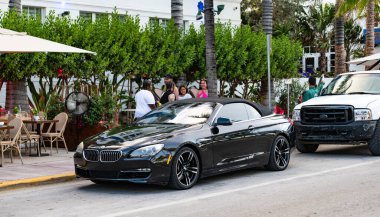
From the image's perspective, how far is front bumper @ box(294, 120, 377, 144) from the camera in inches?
551

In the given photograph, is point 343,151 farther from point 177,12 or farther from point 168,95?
point 177,12

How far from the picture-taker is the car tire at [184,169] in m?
9.85

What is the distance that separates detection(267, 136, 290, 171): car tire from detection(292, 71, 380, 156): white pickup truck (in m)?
2.22

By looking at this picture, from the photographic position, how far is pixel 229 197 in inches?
371

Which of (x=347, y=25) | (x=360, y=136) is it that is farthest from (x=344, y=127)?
(x=347, y=25)

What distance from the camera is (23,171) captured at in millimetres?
12234

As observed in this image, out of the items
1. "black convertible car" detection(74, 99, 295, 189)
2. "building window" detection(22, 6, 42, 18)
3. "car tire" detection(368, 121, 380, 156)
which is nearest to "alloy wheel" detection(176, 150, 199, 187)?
"black convertible car" detection(74, 99, 295, 189)

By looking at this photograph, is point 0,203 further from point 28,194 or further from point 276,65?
point 276,65

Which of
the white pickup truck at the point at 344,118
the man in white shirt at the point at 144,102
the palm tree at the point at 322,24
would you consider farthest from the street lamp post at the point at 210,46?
the palm tree at the point at 322,24

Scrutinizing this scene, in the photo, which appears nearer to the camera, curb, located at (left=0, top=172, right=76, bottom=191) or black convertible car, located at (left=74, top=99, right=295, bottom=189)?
black convertible car, located at (left=74, top=99, right=295, bottom=189)

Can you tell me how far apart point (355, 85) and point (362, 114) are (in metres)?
1.56

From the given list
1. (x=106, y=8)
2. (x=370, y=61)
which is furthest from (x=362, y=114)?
(x=106, y=8)

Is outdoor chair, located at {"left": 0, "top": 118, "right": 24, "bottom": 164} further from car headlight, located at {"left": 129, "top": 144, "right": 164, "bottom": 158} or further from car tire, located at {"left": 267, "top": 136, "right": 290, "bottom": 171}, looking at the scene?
car tire, located at {"left": 267, "top": 136, "right": 290, "bottom": 171}

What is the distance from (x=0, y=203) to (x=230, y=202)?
329 cm
